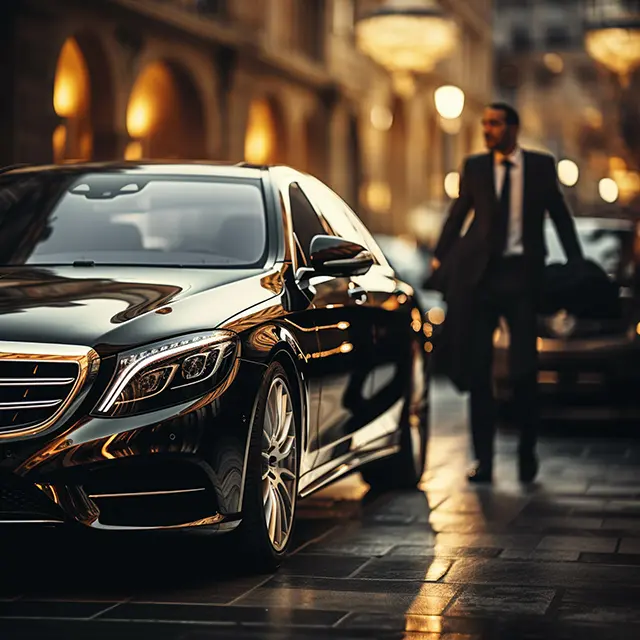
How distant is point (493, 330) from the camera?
9.98 meters

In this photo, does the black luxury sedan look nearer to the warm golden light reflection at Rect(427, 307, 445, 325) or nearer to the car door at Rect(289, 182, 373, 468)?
the car door at Rect(289, 182, 373, 468)

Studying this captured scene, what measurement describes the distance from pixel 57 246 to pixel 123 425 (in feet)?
5.50

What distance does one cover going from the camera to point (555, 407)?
537 inches

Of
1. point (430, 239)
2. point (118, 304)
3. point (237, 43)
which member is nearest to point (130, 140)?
point (237, 43)

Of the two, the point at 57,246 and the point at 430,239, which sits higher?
the point at 57,246

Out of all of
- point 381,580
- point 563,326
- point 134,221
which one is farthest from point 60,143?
point 381,580

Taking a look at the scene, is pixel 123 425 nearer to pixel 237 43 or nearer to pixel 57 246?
pixel 57 246

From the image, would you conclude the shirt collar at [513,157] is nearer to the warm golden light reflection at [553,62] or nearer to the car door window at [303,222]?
the car door window at [303,222]

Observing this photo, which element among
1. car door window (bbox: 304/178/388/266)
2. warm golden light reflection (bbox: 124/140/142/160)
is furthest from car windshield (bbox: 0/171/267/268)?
warm golden light reflection (bbox: 124/140/142/160)

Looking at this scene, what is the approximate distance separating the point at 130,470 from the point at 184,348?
0.45m

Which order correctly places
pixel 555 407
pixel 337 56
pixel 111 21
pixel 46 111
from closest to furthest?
pixel 555 407 → pixel 46 111 → pixel 111 21 → pixel 337 56

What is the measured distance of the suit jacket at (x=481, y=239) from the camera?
9.87 meters

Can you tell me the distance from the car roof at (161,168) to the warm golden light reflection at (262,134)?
22249mm

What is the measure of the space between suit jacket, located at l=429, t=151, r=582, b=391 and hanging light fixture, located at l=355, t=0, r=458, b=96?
775 inches
